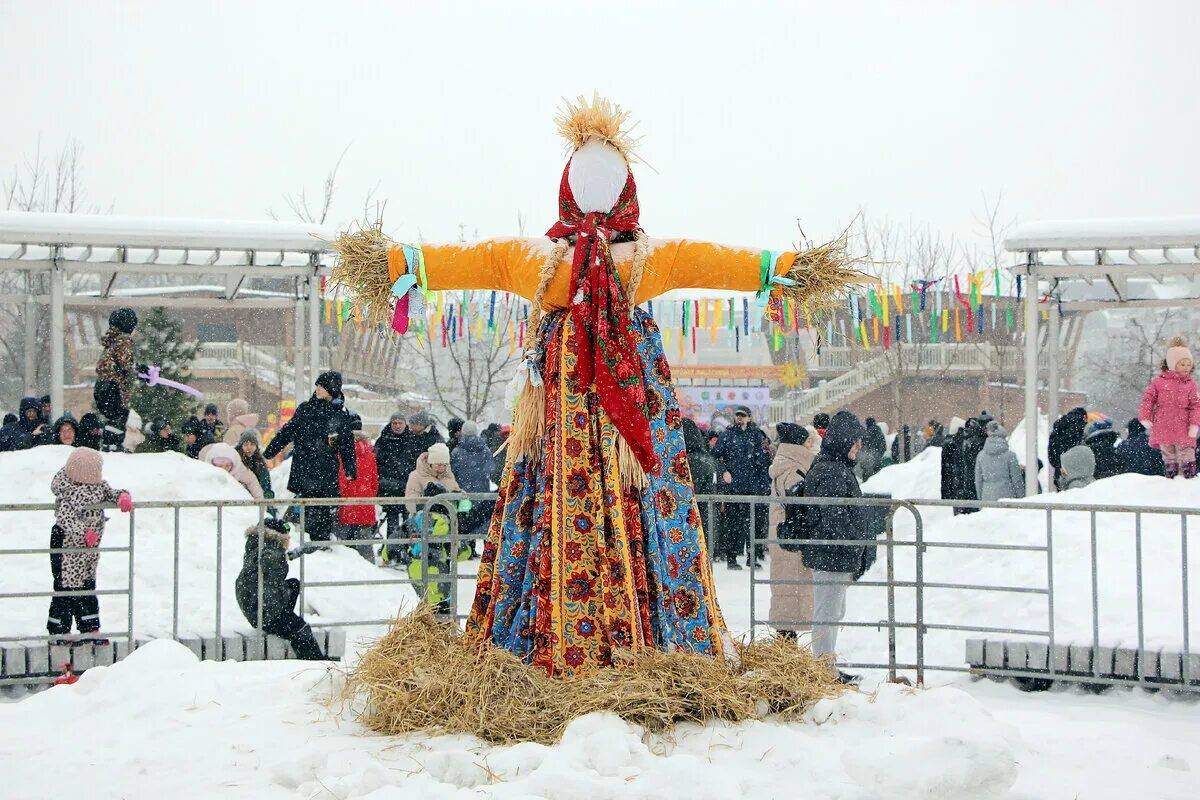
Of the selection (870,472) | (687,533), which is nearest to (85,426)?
(687,533)

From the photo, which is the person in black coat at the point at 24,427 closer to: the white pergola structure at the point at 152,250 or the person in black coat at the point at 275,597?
the white pergola structure at the point at 152,250

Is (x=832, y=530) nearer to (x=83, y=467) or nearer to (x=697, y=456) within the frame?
(x=697, y=456)

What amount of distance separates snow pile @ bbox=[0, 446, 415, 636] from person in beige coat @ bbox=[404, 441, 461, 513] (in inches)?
38.1

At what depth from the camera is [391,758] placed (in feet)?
13.3

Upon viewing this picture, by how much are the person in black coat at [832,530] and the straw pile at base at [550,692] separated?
265cm

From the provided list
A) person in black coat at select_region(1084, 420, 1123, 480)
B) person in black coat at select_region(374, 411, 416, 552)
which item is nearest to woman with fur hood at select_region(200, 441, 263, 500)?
person in black coat at select_region(374, 411, 416, 552)

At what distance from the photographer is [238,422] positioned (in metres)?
12.0

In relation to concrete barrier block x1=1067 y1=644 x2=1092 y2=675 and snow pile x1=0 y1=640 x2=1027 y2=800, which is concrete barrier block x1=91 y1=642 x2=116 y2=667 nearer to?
snow pile x1=0 y1=640 x2=1027 y2=800

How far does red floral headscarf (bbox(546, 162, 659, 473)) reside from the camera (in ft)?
15.2

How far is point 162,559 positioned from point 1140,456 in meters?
9.63

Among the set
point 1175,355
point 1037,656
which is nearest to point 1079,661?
point 1037,656

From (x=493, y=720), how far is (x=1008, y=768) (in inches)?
67.9

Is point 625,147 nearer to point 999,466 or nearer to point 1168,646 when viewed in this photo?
point 1168,646

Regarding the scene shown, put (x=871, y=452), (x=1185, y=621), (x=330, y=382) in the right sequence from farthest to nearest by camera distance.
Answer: (x=871, y=452), (x=330, y=382), (x=1185, y=621)
